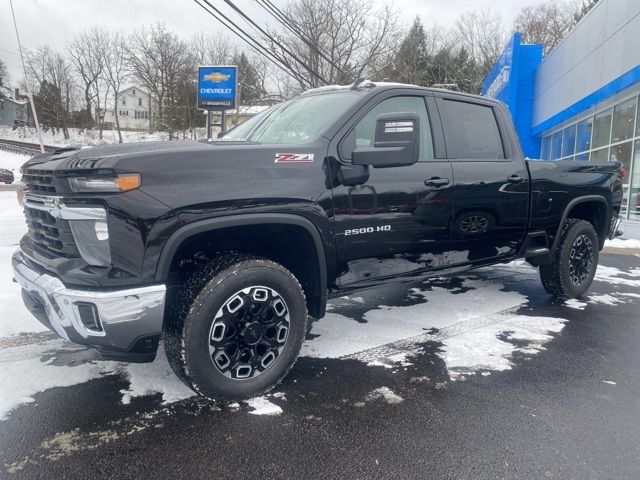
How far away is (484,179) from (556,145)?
1885 centimetres

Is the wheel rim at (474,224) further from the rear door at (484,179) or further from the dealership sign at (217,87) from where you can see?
the dealership sign at (217,87)

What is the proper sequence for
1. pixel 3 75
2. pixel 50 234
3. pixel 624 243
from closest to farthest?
pixel 50 234 → pixel 624 243 → pixel 3 75

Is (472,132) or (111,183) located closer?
(111,183)

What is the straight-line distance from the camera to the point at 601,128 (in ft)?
47.6

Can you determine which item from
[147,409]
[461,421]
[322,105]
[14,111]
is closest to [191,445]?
[147,409]

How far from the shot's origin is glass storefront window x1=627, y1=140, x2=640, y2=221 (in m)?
11.6

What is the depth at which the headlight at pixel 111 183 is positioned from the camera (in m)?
Answer: 2.39

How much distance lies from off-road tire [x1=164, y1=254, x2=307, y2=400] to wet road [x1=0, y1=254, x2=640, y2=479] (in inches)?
5.8

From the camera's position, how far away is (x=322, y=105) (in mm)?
3547

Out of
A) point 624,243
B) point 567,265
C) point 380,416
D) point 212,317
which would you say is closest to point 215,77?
point 624,243

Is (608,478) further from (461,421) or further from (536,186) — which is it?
(536,186)

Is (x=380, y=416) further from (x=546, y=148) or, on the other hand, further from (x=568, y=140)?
(x=546, y=148)

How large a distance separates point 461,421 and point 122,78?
210 ft

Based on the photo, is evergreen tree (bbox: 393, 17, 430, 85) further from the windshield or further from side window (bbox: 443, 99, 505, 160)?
the windshield
